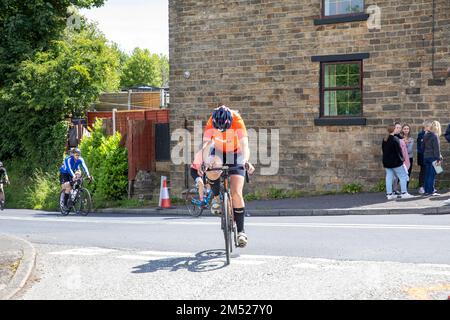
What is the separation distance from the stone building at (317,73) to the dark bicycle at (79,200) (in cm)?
353

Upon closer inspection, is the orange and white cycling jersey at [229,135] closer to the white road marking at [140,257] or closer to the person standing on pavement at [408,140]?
the white road marking at [140,257]

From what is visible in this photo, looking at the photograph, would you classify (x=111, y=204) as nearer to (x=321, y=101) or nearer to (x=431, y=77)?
(x=321, y=101)

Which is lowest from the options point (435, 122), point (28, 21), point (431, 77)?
point (435, 122)

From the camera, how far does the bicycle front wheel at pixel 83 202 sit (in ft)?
65.9

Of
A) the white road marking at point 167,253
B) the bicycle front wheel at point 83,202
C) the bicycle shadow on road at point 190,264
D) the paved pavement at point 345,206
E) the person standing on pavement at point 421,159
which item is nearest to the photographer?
the bicycle shadow on road at point 190,264

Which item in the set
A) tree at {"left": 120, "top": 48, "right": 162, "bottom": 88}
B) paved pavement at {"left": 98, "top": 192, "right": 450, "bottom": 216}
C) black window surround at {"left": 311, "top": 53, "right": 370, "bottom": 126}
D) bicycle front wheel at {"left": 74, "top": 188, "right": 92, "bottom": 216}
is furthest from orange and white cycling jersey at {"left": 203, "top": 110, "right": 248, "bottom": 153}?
tree at {"left": 120, "top": 48, "right": 162, "bottom": 88}

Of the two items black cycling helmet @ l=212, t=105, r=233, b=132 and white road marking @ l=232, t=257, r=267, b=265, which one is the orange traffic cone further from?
black cycling helmet @ l=212, t=105, r=233, b=132

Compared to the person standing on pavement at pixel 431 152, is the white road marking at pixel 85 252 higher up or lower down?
lower down

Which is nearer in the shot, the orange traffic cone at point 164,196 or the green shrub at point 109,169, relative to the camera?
the orange traffic cone at point 164,196

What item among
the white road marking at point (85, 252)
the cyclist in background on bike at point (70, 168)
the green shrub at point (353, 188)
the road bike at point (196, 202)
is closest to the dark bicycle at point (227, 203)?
the white road marking at point (85, 252)

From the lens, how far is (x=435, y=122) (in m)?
16.4

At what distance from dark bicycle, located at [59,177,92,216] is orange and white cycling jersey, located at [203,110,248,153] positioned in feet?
38.8

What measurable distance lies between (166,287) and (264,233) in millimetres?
4749

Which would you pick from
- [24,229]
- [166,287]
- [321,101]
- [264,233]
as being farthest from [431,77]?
[166,287]
